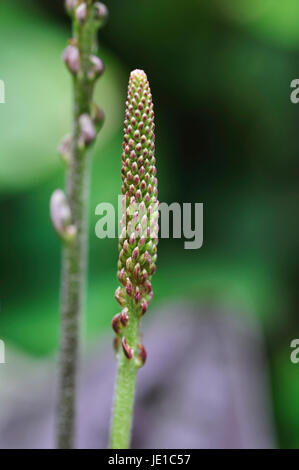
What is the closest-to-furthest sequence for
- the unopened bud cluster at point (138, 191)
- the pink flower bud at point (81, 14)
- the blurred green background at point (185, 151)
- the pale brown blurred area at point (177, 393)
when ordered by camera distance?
the unopened bud cluster at point (138, 191) → the pink flower bud at point (81, 14) → the pale brown blurred area at point (177, 393) → the blurred green background at point (185, 151)

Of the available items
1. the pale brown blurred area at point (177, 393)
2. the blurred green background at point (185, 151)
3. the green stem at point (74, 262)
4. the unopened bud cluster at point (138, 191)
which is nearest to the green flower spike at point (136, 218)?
the unopened bud cluster at point (138, 191)

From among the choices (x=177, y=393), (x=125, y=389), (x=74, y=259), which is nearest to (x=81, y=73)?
(x=74, y=259)

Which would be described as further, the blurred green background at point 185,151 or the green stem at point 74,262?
the blurred green background at point 185,151

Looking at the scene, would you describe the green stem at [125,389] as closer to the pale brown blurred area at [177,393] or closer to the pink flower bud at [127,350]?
the pink flower bud at [127,350]

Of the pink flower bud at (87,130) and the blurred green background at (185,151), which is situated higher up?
the blurred green background at (185,151)

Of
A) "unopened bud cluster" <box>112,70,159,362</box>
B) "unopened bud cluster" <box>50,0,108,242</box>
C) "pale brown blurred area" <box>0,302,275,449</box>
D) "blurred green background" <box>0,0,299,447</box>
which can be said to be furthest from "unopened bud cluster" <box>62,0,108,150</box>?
"blurred green background" <box>0,0,299,447</box>

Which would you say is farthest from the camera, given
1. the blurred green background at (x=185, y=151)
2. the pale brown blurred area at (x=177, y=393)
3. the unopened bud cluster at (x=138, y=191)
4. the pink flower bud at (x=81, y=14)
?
the blurred green background at (x=185, y=151)
